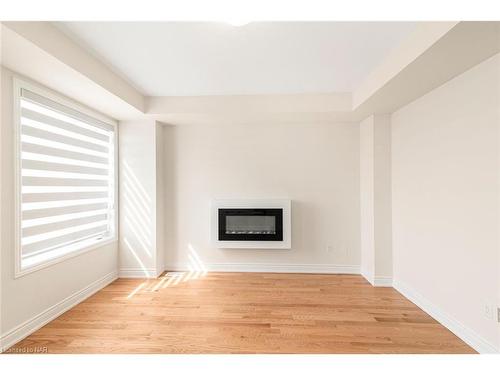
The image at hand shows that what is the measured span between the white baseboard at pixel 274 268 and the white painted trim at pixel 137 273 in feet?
1.01

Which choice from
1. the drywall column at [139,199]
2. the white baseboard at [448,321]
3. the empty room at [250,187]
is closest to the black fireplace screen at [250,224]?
the empty room at [250,187]

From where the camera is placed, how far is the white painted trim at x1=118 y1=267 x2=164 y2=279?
12.3ft

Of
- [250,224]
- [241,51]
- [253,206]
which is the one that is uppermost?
[241,51]

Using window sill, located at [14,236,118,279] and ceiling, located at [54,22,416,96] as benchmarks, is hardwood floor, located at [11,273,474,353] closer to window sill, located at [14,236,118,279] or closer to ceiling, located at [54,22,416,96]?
window sill, located at [14,236,118,279]

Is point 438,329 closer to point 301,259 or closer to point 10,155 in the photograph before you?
point 301,259

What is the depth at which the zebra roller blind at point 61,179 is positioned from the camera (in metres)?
2.33

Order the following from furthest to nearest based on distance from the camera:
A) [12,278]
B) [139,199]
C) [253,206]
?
[253,206] → [139,199] → [12,278]

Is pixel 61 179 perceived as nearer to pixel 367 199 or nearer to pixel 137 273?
pixel 137 273

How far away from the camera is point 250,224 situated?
3.97 meters

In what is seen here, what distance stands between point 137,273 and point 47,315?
133 cm

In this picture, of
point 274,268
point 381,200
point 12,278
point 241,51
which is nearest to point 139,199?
point 12,278

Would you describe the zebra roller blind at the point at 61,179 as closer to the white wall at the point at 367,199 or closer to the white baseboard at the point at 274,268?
the white baseboard at the point at 274,268

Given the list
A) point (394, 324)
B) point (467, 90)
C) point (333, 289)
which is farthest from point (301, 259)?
point (467, 90)

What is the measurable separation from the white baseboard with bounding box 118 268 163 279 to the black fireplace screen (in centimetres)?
105
